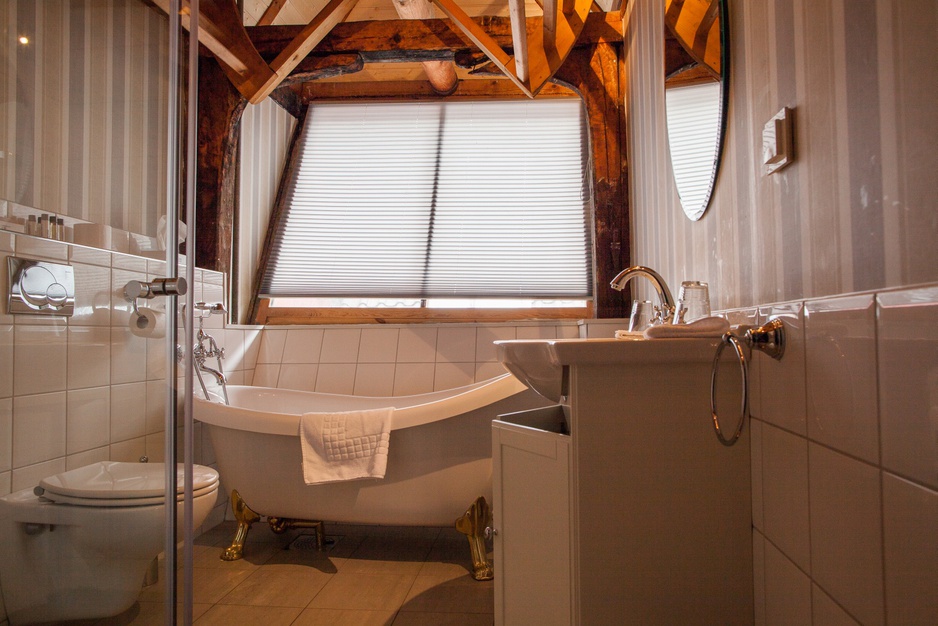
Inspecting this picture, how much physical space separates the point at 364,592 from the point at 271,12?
312cm

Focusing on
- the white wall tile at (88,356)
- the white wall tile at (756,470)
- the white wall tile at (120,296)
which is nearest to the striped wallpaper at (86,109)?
the white wall tile at (120,296)

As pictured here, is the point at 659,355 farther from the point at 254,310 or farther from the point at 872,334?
the point at 254,310

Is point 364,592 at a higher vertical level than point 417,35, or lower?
lower

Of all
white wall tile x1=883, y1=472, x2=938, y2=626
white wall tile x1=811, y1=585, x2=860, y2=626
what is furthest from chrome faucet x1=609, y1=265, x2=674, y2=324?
white wall tile x1=883, y1=472, x2=938, y2=626

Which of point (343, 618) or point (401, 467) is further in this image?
point (401, 467)

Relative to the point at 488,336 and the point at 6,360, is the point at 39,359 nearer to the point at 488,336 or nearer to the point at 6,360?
the point at 6,360

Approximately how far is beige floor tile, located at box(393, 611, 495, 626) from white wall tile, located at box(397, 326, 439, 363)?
150 centimetres

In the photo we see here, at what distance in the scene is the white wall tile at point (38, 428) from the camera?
88cm

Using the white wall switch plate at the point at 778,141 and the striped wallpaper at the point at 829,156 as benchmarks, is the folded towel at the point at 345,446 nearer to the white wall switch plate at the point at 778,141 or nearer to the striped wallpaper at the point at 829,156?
the striped wallpaper at the point at 829,156

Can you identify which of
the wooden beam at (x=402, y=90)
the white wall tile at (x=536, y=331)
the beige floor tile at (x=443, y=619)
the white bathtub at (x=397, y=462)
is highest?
the wooden beam at (x=402, y=90)

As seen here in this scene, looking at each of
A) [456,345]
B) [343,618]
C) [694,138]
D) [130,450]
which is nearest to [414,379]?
[456,345]

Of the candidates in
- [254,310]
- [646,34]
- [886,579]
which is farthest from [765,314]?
[254,310]

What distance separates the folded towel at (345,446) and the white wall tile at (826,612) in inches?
60.2

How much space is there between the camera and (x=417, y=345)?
3320mm
